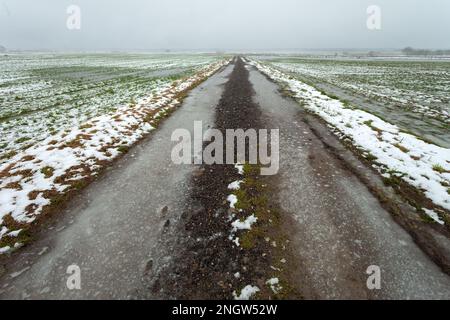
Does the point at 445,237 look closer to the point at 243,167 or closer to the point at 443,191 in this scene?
the point at 443,191

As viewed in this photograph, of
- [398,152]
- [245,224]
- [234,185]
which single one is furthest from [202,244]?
[398,152]

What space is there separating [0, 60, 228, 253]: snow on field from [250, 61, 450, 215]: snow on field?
1038 cm

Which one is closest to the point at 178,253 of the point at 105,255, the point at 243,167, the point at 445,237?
the point at 105,255

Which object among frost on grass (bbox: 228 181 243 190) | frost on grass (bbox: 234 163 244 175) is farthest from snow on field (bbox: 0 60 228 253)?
frost on grass (bbox: 234 163 244 175)

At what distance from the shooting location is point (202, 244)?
18.2 feet

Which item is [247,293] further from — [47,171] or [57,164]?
[57,164]

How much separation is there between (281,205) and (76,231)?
210 inches

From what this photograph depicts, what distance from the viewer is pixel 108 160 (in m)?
9.70

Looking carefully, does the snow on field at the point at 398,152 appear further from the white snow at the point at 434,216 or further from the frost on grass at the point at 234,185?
the frost on grass at the point at 234,185

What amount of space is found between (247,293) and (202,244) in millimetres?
1517

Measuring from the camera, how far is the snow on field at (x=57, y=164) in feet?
21.8

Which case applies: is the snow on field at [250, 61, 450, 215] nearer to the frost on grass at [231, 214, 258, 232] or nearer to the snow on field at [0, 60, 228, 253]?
the frost on grass at [231, 214, 258, 232]

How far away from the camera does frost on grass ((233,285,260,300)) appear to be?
4398 mm

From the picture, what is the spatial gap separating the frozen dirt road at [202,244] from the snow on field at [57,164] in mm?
833
